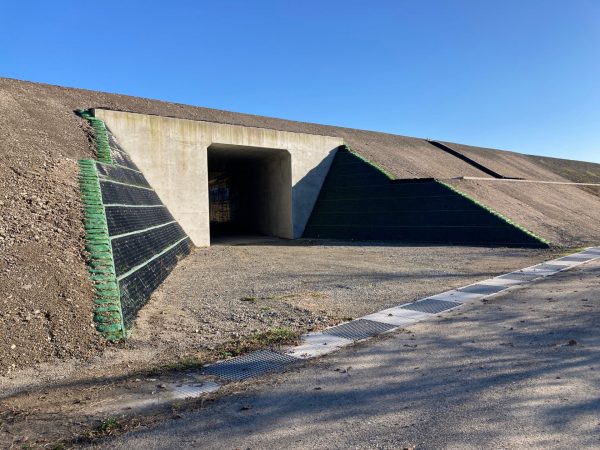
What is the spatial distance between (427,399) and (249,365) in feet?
7.00

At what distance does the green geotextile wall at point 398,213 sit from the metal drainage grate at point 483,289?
8.66 m

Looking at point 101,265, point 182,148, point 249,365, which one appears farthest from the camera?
point 182,148

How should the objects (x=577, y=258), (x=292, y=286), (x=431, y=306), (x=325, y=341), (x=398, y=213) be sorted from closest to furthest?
(x=325, y=341)
(x=431, y=306)
(x=292, y=286)
(x=577, y=258)
(x=398, y=213)

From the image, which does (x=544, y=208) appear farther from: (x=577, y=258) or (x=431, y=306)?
(x=431, y=306)

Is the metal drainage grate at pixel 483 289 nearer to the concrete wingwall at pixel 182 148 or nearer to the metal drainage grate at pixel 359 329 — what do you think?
the metal drainage grate at pixel 359 329

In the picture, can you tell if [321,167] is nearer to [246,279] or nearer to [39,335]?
[246,279]

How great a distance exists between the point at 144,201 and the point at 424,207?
1247 cm

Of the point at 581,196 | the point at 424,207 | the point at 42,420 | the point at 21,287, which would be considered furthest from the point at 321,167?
the point at 42,420

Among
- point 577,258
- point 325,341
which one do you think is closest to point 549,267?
point 577,258

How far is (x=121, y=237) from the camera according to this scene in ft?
31.1

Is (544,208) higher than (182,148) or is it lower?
lower

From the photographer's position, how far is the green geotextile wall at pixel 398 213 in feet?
60.8

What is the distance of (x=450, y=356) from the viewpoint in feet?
17.5

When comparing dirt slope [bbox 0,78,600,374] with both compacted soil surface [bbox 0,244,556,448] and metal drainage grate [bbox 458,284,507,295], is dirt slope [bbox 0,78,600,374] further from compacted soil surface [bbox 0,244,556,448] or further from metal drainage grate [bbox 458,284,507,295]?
metal drainage grate [bbox 458,284,507,295]
